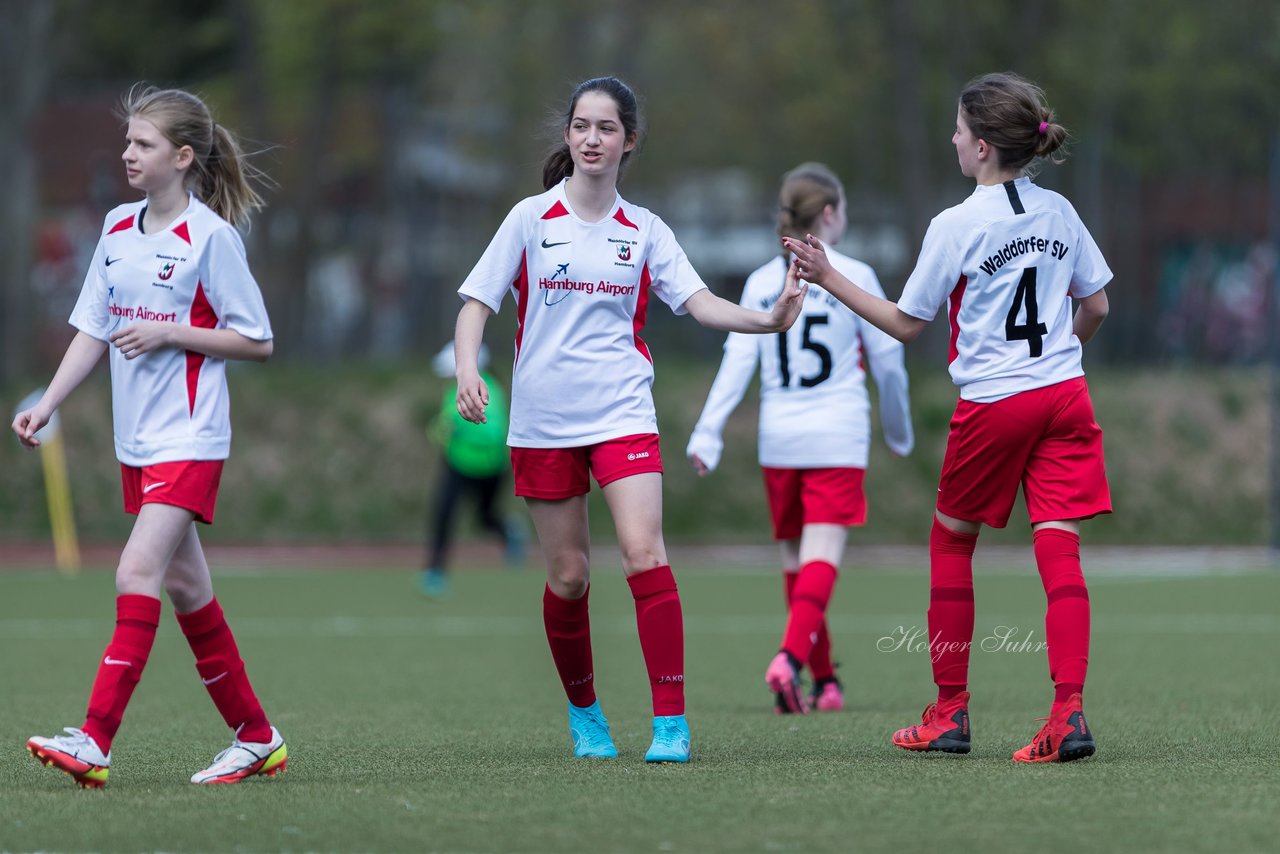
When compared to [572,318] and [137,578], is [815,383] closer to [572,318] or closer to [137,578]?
[572,318]

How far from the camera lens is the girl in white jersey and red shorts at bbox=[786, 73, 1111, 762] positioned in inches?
225

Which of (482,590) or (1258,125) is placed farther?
(1258,125)

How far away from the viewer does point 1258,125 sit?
3183 cm

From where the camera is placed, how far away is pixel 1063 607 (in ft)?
18.7

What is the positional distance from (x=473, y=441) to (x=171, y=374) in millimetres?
10140

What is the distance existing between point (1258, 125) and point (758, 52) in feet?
33.5

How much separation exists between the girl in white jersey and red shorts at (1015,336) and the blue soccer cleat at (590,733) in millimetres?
1051

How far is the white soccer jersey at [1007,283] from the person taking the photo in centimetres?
573

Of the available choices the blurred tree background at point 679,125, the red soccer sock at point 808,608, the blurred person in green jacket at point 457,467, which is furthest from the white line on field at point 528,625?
the blurred tree background at point 679,125

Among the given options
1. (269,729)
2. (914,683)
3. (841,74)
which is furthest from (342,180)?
(269,729)

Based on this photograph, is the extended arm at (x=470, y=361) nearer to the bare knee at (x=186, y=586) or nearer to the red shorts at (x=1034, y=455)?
the bare knee at (x=186, y=586)

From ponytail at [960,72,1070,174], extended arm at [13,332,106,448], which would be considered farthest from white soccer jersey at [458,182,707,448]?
extended arm at [13,332,106,448]

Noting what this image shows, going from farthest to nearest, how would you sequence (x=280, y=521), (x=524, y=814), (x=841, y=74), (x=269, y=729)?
(x=841, y=74) → (x=280, y=521) → (x=269, y=729) → (x=524, y=814)

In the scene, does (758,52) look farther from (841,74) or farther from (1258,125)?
(1258,125)
